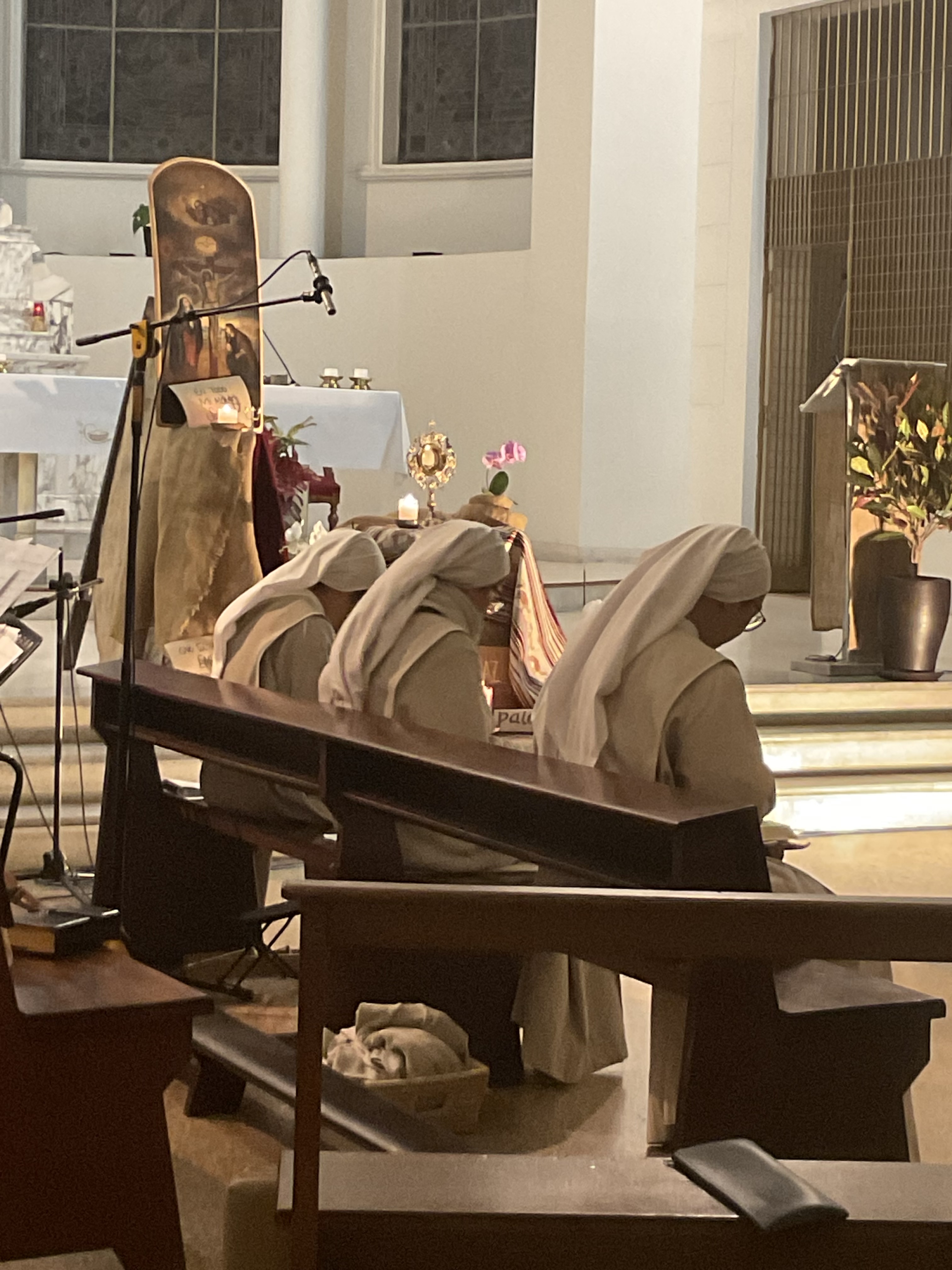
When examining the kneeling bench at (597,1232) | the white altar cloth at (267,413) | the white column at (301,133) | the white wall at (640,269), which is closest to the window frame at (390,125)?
the white column at (301,133)

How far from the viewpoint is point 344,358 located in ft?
46.0

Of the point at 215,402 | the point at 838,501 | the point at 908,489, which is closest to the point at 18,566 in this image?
the point at 215,402

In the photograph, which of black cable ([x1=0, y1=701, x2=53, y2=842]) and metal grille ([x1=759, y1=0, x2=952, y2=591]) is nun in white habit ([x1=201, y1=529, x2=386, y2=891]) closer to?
black cable ([x1=0, y1=701, x2=53, y2=842])

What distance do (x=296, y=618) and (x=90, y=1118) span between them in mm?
2156

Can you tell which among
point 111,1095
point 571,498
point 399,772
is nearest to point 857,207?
point 571,498

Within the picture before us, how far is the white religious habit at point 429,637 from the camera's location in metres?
4.51

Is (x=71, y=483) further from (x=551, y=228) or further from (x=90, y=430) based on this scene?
(x=551, y=228)

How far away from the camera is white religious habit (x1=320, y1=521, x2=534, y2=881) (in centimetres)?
451

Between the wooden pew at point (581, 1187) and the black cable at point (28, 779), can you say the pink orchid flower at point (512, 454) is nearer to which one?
the black cable at point (28, 779)

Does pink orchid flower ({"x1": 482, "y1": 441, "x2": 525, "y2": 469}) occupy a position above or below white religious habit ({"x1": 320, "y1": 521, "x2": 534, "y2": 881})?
above

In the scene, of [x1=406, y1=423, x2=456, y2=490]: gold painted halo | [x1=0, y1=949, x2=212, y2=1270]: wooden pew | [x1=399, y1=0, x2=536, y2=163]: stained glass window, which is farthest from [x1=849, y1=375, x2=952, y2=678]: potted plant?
[x1=399, y1=0, x2=536, y2=163]: stained glass window

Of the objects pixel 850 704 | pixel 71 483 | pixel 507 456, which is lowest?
pixel 850 704

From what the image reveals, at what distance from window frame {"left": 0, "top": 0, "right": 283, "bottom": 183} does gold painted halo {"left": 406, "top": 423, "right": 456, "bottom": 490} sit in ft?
22.6

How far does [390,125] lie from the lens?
14.6 m
